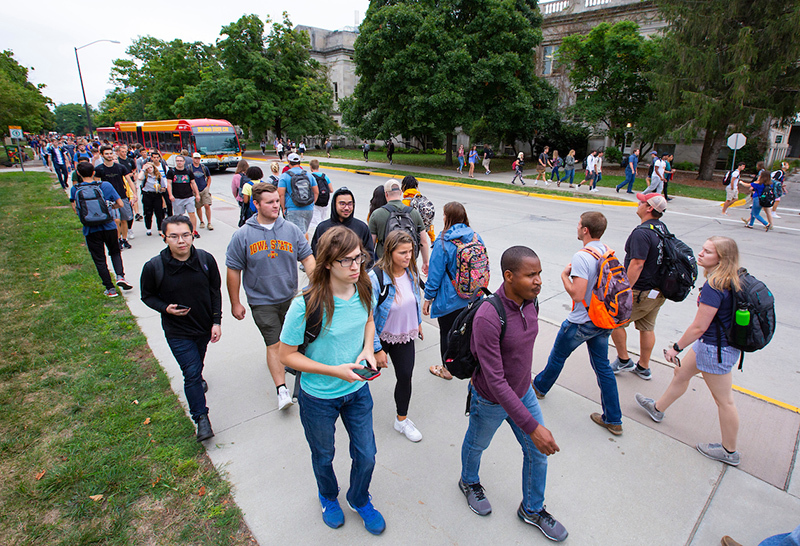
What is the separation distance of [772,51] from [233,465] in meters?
24.4

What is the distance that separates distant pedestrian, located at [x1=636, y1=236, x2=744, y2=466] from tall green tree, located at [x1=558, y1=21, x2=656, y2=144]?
76.4 ft

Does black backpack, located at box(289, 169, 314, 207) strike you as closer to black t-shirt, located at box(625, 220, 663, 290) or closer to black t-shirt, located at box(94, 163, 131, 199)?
black t-shirt, located at box(94, 163, 131, 199)

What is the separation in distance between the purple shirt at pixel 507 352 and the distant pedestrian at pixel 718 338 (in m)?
1.43

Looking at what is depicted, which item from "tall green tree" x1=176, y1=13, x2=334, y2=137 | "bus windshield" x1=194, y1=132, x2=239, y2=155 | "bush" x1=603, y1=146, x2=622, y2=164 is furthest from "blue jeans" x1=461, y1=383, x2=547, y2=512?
"tall green tree" x1=176, y1=13, x2=334, y2=137

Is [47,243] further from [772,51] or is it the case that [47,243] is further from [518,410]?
[772,51]

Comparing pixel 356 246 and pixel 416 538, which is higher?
pixel 356 246

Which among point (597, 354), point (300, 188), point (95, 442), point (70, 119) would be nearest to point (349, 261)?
point (597, 354)

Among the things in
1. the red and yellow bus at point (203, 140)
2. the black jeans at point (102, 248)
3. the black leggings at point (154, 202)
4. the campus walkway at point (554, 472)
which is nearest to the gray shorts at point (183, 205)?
the black leggings at point (154, 202)

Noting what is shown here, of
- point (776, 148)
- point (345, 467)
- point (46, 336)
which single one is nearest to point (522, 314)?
point (345, 467)

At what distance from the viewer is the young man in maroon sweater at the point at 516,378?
2.24 meters

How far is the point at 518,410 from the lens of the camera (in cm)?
225

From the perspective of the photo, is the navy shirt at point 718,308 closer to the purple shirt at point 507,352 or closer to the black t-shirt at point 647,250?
the black t-shirt at point 647,250

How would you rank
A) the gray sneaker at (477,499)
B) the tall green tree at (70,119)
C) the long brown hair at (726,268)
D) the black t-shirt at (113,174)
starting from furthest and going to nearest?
the tall green tree at (70,119) → the black t-shirt at (113,174) → the long brown hair at (726,268) → the gray sneaker at (477,499)

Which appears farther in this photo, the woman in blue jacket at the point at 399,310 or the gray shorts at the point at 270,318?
the gray shorts at the point at 270,318
